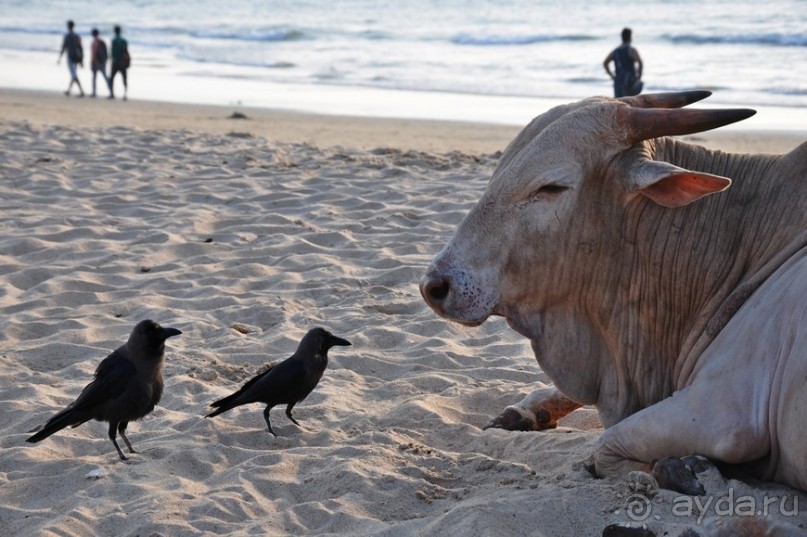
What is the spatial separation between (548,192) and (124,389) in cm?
217

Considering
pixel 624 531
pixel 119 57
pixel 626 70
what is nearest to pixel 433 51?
pixel 119 57

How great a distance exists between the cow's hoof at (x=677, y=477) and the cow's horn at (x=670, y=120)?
1.22 m

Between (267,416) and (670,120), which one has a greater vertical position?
(670,120)

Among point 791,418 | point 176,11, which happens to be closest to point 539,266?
point 791,418

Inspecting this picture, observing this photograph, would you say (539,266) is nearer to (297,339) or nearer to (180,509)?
(180,509)

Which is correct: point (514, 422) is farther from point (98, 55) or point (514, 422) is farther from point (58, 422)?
point (98, 55)

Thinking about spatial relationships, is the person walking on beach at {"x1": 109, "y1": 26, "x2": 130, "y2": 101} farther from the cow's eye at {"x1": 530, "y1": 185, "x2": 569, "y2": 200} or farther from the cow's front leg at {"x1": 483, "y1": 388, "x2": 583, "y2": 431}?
the cow's eye at {"x1": 530, "y1": 185, "x2": 569, "y2": 200}

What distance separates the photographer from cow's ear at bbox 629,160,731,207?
427 cm

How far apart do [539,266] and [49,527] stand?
212 centimetres

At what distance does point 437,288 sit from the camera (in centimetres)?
459

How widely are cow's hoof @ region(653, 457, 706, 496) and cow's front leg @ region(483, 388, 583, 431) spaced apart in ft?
4.27

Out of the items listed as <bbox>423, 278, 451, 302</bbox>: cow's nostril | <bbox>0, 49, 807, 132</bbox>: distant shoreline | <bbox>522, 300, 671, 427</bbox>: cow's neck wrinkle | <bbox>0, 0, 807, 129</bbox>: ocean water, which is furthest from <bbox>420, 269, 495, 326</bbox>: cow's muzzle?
<bbox>0, 0, 807, 129</bbox>: ocean water

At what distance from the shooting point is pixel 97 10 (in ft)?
183

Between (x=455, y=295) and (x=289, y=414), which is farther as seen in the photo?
(x=289, y=414)
